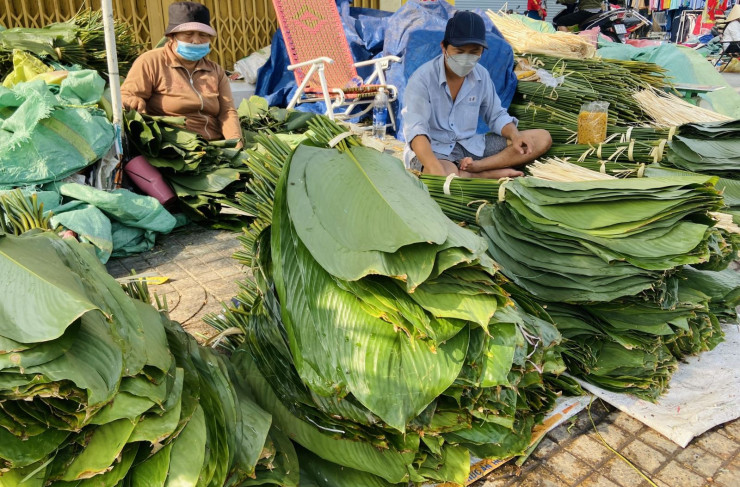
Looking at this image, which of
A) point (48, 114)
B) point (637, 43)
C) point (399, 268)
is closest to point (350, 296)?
point (399, 268)

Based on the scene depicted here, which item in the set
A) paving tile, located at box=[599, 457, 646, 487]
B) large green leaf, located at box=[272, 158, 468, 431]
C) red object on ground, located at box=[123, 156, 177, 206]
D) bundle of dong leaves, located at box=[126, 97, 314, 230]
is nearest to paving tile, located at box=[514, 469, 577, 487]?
paving tile, located at box=[599, 457, 646, 487]

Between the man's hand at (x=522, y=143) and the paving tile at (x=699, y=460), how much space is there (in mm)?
2371

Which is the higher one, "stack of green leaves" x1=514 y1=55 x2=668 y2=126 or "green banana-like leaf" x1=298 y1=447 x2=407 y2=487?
"stack of green leaves" x1=514 y1=55 x2=668 y2=126

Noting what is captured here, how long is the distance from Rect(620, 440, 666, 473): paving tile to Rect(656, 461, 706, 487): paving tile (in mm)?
30

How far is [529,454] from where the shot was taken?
2.08 metres

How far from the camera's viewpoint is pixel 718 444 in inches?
86.1

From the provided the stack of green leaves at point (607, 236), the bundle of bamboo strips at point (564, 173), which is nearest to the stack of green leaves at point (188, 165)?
the bundle of bamboo strips at point (564, 173)

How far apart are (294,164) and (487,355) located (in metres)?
0.92

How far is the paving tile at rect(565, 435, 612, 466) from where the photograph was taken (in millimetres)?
2111

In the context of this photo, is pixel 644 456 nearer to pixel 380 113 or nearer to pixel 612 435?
pixel 612 435

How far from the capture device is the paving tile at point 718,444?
7.04ft

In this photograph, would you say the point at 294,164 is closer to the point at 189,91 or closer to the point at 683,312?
the point at 683,312

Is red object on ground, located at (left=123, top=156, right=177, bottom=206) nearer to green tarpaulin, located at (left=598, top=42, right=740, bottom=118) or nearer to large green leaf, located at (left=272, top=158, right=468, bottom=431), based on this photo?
large green leaf, located at (left=272, top=158, right=468, bottom=431)

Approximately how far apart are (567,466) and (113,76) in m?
3.51
